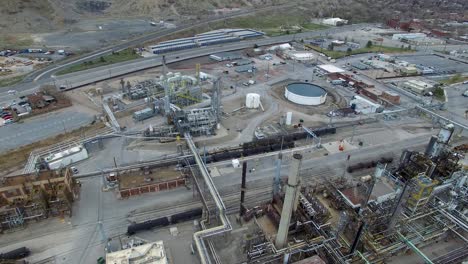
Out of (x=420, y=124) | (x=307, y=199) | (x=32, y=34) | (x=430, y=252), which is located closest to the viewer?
(x=430, y=252)

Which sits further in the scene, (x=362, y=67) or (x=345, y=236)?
(x=362, y=67)

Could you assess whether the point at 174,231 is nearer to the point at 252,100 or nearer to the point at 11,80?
the point at 252,100

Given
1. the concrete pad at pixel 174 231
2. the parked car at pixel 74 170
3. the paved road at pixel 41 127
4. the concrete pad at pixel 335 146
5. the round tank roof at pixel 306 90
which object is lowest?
the concrete pad at pixel 174 231

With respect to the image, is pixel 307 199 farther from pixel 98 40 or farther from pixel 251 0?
pixel 251 0

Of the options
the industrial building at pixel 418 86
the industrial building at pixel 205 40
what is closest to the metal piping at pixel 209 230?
the industrial building at pixel 418 86

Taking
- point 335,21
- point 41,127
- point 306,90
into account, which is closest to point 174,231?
point 41,127

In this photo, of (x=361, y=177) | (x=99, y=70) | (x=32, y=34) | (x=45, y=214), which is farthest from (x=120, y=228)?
(x=32, y=34)

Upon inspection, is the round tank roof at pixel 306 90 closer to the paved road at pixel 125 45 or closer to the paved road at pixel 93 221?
the paved road at pixel 93 221
